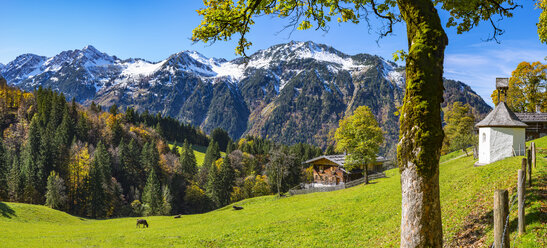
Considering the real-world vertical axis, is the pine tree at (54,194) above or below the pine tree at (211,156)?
below

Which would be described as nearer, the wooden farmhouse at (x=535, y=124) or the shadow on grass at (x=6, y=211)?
the shadow on grass at (x=6, y=211)

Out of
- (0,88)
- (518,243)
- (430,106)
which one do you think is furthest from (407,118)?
(0,88)

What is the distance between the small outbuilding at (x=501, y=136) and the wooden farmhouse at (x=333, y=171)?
3791 cm

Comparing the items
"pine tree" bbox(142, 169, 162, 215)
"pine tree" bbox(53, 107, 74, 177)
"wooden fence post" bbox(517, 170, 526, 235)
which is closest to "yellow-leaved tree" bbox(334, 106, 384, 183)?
"wooden fence post" bbox(517, 170, 526, 235)

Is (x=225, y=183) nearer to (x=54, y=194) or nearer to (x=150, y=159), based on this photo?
(x=150, y=159)

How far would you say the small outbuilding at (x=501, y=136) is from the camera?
31.6m

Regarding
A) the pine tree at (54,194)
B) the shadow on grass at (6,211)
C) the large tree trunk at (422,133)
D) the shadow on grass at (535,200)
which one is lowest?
the pine tree at (54,194)

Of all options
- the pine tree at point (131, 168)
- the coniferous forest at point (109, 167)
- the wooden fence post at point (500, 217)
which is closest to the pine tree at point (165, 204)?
the coniferous forest at point (109, 167)

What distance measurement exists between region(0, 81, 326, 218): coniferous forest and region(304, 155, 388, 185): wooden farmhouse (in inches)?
417

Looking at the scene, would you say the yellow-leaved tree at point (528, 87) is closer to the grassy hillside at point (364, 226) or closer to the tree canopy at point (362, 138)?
the tree canopy at point (362, 138)

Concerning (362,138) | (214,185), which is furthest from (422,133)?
(214,185)

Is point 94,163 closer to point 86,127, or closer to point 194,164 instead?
point 194,164

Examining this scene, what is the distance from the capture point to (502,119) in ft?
107

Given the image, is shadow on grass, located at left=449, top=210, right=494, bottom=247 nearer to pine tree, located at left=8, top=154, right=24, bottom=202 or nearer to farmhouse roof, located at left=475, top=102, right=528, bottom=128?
farmhouse roof, located at left=475, top=102, right=528, bottom=128
